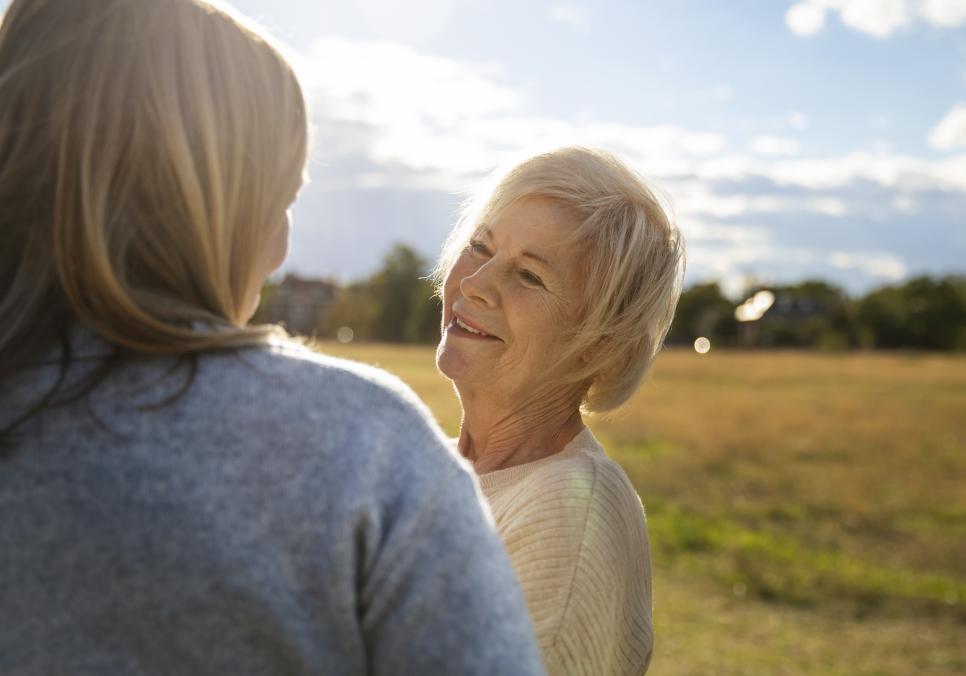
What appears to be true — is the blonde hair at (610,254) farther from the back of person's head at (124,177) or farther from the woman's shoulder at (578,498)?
the back of person's head at (124,177)

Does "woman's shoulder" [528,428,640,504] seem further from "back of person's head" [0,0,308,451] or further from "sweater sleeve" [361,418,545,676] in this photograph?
"back of person's head" [0,0,308,451]

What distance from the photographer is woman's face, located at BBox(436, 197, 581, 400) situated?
2.27m

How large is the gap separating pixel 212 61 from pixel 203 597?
604mm

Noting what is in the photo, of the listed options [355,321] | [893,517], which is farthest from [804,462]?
[355,321]

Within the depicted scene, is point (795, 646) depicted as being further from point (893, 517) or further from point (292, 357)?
point (292, 357)

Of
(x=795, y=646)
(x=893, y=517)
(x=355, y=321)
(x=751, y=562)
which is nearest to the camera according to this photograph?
(x=795, y=646)

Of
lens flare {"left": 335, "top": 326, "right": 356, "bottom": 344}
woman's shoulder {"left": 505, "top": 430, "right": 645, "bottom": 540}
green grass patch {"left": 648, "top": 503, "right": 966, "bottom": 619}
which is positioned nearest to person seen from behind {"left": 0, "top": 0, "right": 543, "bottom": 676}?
woman's shoulder {"left": 505, "top": 430, "right": 645, "bottom": 540}

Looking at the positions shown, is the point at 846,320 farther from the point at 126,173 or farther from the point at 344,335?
the point at 126,173

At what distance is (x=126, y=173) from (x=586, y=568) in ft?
3.89

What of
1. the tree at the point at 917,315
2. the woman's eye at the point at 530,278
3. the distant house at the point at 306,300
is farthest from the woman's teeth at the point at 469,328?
the distant house at the point at 306,300

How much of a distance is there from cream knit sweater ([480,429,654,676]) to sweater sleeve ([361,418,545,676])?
2.54ft

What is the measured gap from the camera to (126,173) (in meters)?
1.03

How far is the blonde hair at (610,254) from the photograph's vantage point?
2.22 m

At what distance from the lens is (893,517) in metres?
12.4
